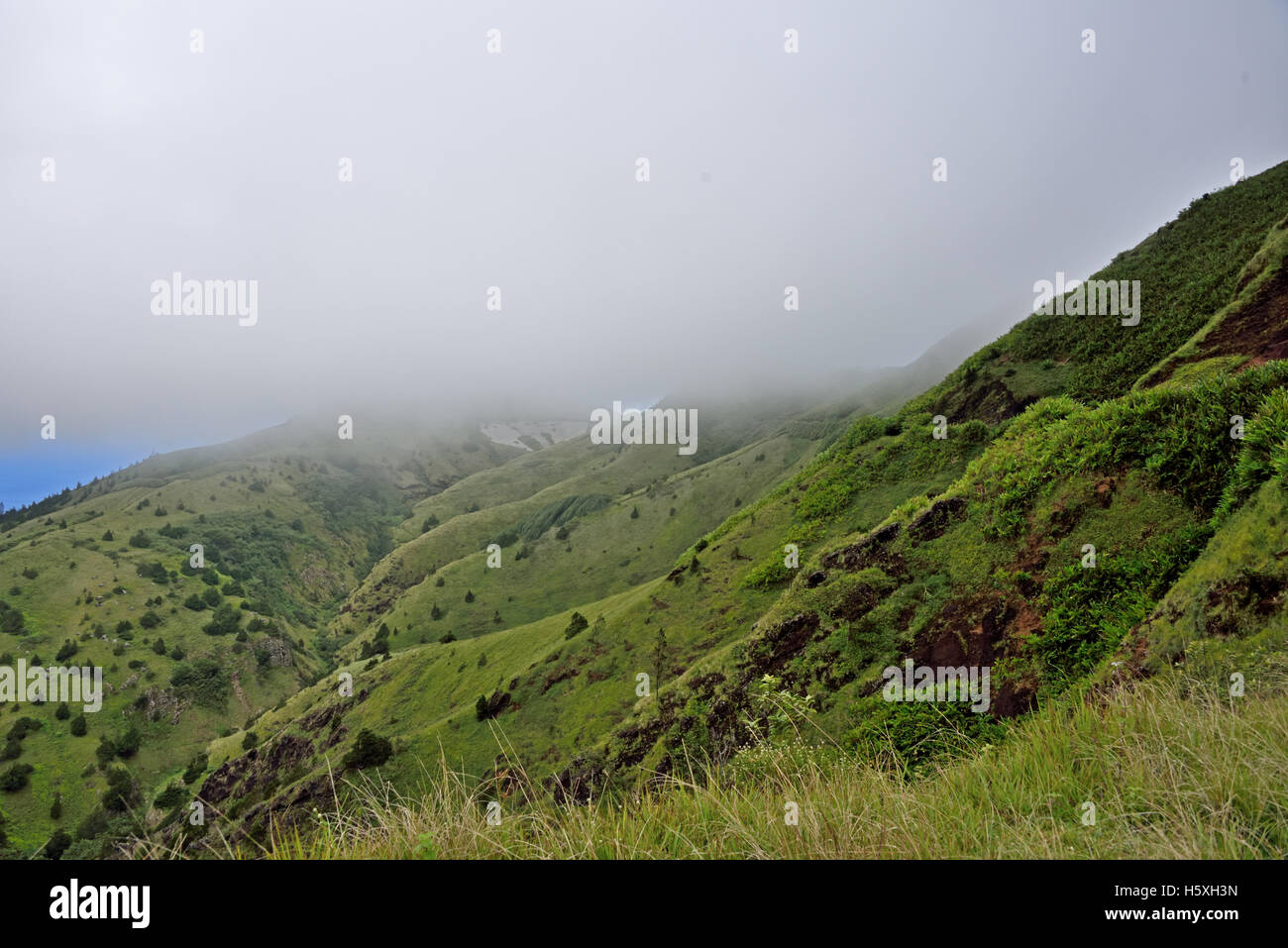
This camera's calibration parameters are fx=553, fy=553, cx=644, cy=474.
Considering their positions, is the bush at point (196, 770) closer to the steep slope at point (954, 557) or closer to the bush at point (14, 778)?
the bush at point (14, 778)

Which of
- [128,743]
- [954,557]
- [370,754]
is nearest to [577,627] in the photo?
[370,754]

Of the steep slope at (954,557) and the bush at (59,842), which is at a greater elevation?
the steep slope at (954,557)

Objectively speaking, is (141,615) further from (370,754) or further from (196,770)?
(370,754)

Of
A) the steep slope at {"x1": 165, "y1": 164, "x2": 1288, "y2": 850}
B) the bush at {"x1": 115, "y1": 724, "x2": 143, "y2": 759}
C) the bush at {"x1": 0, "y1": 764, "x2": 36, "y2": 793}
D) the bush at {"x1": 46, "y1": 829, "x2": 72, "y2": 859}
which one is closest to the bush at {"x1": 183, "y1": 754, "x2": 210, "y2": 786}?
the bush at {"x1": 46, "y1": 829, "x2": 72, "y2": 859}

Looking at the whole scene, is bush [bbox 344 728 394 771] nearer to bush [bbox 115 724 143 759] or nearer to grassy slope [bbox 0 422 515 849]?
grassy slope [bbox 0 422 515 849]

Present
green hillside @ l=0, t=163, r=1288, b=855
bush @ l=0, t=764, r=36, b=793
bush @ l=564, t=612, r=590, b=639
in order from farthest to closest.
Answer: bush @ l=0, t=764, r=36, b=793
bush @ l=564, t=612, r=590, b=639
green hillside @ l=0, t=163, r=1288, b=855

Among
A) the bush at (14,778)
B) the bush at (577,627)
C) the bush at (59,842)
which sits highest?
the bush at (577,627)

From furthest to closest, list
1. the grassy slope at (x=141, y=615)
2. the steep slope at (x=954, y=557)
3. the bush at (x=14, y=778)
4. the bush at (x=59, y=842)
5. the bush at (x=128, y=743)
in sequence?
the bush at (x=128, y=743)
the grassy slope at (x=141, y=615)
the bush at (x=14, y=778)
the bush at (x=59, y=842)
the steep slope at (x=954, y=557)

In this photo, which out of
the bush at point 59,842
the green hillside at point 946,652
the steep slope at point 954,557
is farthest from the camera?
the bush at point 59,842

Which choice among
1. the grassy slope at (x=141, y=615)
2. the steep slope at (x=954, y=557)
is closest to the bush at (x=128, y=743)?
the grassy slope at (x=141, y=615)

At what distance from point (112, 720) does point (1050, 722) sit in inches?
5079

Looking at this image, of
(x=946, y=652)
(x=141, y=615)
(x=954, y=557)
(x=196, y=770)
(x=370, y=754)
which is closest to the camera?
(x=946, y=652)
